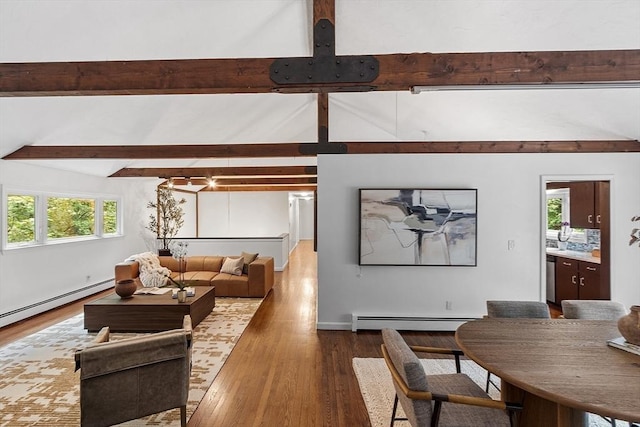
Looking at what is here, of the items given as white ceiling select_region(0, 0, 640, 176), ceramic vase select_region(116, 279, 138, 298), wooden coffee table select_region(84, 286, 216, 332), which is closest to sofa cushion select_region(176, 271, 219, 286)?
ceramic vase select_region(116, 279, 138, 298)

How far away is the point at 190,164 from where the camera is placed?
770 cm

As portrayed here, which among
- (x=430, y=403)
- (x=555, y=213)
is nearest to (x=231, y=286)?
(x=430, y=403)

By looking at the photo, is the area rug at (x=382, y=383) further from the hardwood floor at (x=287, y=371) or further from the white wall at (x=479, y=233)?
the white wall at (x=479, y=233)

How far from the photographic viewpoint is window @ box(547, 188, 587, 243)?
17.9ft

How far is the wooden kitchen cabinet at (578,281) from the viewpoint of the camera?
438 centimetres

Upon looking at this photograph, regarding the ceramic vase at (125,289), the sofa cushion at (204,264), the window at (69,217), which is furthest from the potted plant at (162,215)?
the ceramic vase at (125,289)

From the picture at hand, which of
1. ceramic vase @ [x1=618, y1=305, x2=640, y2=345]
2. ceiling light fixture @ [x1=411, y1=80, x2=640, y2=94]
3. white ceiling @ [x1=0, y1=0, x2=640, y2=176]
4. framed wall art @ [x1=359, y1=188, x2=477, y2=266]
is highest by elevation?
white ceiling @ [x1=0, y1=0, x2=640, y2=176]

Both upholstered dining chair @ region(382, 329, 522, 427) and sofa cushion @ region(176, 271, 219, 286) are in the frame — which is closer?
upholstered dining chair @ region(382, 329, 522, 427)

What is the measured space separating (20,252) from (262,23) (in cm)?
482

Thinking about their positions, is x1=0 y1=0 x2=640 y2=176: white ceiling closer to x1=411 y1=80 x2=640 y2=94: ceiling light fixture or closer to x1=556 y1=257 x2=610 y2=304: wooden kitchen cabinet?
x1=411 y1=80 x2=640 y2=94: ceiling light fixture

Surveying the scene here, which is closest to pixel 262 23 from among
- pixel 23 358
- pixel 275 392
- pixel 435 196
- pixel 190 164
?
pixel 435 196

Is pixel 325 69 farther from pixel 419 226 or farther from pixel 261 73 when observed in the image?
pixel 419 226

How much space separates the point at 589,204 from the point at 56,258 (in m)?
8.44

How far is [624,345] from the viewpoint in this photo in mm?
1905
